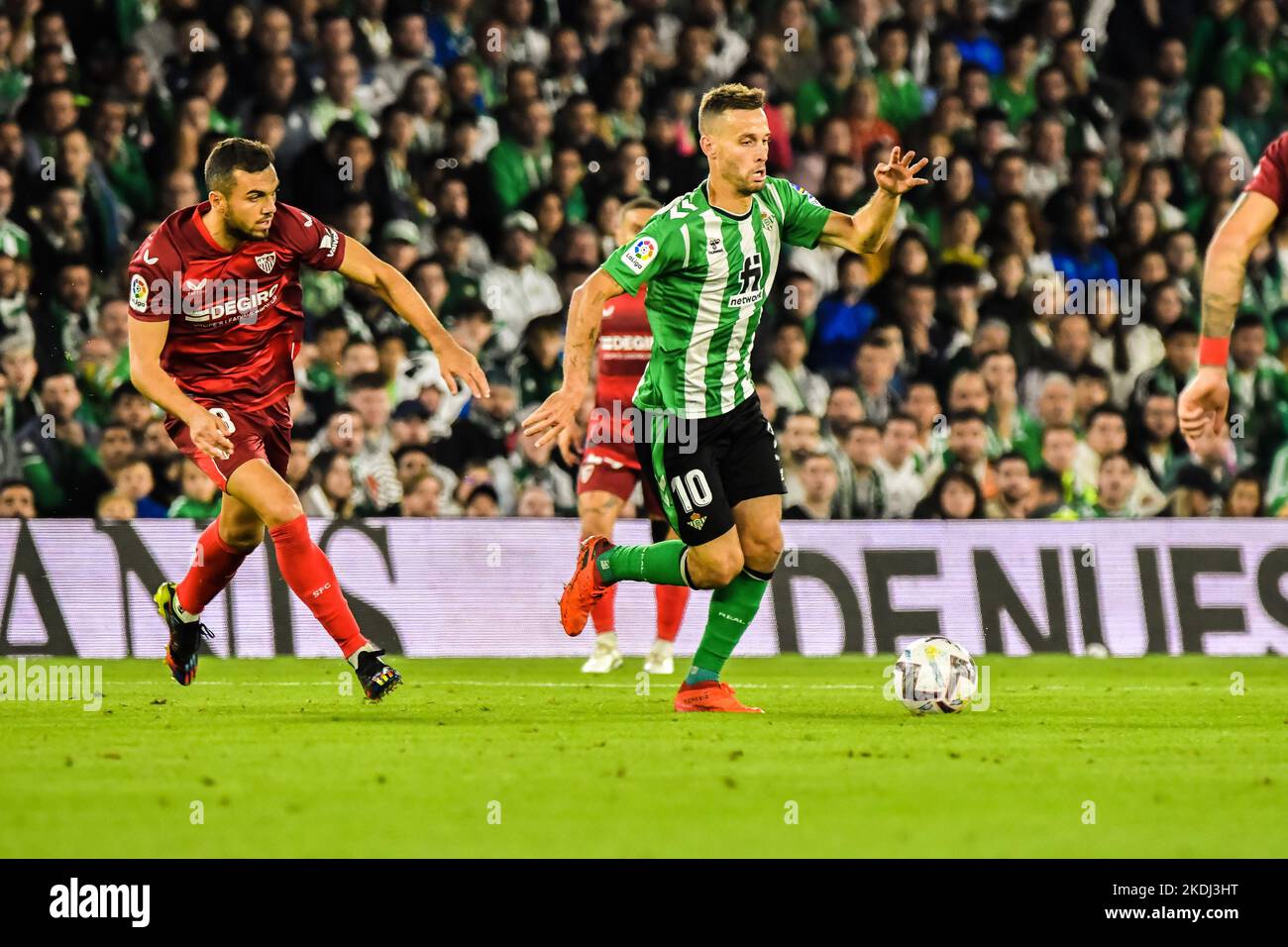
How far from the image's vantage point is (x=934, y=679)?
883 cm

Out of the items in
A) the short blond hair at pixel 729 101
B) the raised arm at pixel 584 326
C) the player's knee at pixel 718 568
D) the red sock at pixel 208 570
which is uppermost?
the short blond hair at pixel 729 101

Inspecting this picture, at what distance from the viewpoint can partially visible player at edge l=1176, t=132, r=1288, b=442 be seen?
5.73 m

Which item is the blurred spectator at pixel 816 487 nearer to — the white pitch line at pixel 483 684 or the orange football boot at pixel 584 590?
the white pitch line at pixel 483 684

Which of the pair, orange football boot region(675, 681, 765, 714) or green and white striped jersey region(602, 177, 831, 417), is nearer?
green and white striped jersey region(602, 177, 831, 417)

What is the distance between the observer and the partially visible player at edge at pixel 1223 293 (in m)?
5.73

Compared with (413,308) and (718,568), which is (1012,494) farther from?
(413,308)

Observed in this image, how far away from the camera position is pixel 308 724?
27.1 ft

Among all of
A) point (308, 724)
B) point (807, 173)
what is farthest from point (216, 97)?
point (308, 724)

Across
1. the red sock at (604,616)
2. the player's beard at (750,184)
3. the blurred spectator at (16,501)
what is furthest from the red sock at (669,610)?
the blurred spectator at (16,501)

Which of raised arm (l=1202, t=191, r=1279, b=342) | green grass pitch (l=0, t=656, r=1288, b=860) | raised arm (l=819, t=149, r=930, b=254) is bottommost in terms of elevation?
green grass pitch (l=0, t=656, r=1288, b=860)

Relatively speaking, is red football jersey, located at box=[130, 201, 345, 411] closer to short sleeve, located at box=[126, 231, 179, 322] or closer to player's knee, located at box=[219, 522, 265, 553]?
short sleeve, located at box=[126, 231, 179, 322]

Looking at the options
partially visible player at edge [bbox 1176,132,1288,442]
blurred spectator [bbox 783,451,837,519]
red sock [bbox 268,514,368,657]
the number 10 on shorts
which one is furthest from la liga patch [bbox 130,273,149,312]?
blurred spectator [bbox 783,451,837,519]

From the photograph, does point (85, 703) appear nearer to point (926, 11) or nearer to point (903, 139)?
point (903, 139)

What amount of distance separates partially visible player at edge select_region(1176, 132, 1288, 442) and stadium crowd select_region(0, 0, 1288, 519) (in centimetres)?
810
